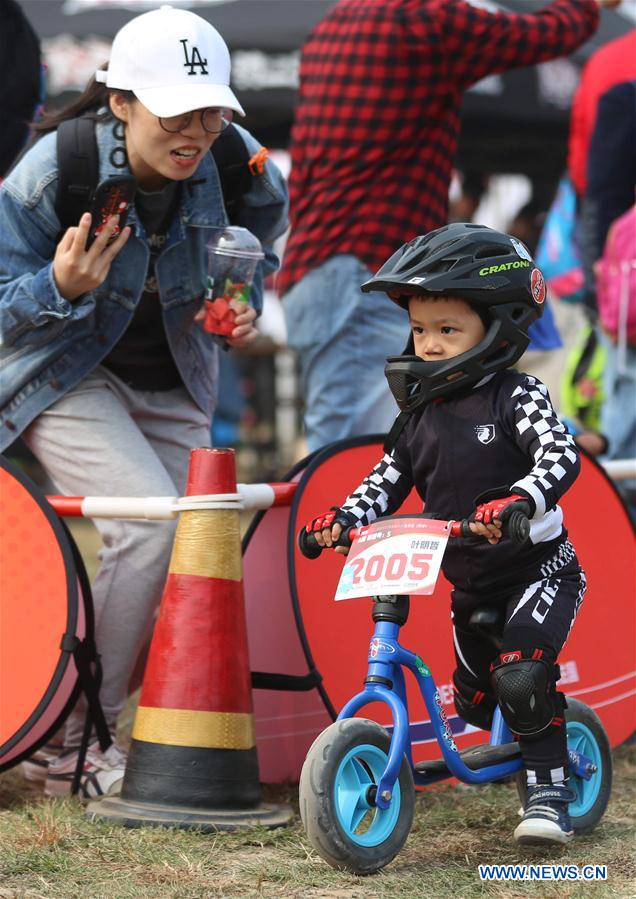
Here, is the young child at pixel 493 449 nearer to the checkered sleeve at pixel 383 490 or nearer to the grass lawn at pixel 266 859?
the checkered sleeve at pixel 383 490

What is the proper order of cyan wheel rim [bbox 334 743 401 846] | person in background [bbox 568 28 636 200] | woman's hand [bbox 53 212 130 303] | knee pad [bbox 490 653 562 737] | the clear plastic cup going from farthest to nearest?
person in background [bbox 568 28 636 200]
the clear plastic cup
woman's hand [bbox 53 212 130 303]
knee pad [bbox 490 653 562 737]
cyan wheel rim [bbox 334 743 401 846]

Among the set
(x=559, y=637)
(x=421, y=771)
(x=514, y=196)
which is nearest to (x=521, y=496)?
(x=559, y=637)

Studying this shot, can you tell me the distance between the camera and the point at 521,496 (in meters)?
3.27

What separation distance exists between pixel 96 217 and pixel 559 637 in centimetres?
162

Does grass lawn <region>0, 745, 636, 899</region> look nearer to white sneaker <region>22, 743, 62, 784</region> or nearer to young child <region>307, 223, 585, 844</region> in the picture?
young child <region>307, 223, 585, 844</region>

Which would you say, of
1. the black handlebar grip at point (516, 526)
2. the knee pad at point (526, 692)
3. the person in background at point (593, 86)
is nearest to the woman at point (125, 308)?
the knee pad at point (526, 692)

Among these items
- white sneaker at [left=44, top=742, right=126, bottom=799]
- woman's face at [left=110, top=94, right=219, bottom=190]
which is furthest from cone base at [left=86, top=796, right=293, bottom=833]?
woman's face at [left=110, top=94, right=219, bottom=190]

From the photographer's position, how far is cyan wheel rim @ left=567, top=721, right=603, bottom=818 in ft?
12.5

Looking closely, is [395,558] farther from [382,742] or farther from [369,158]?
[369,158]

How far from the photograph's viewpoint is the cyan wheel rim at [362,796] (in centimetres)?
327

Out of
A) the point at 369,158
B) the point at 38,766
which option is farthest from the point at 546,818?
the point at 369,158

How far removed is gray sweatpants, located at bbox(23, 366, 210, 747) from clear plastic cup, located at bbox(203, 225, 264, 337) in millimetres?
357

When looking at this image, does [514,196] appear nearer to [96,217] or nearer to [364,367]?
[364,367]

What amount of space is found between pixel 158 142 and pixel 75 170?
24 cm
